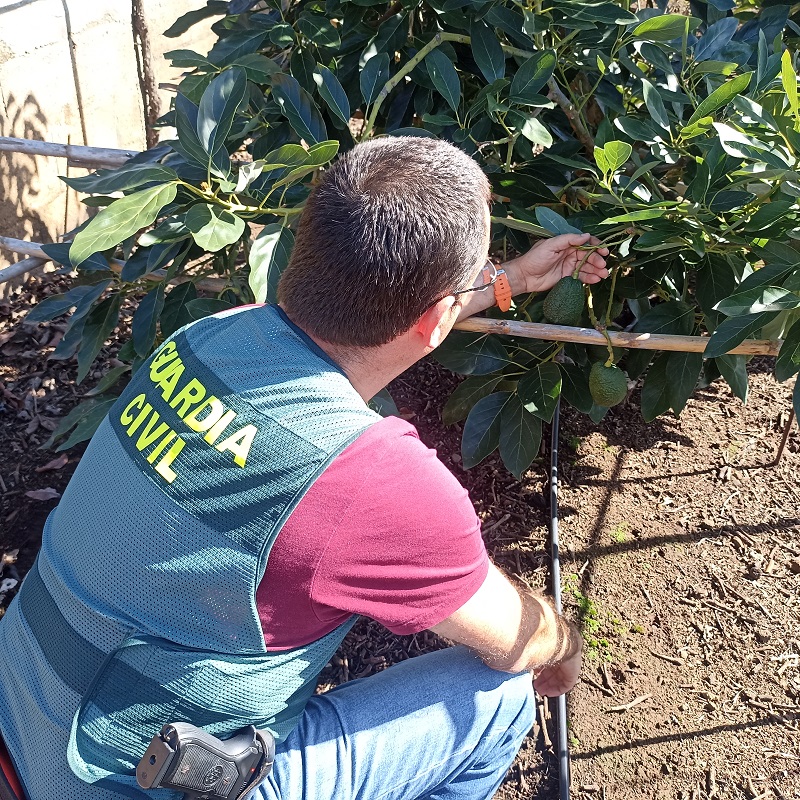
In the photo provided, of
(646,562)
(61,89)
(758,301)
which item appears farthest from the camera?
(61,89)

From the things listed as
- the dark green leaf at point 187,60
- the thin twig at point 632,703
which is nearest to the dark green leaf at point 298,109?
the dark green leaf at point 187,60

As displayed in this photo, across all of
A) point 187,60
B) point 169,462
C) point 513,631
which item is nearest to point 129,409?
point 169,462

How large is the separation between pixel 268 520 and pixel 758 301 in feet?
2.96

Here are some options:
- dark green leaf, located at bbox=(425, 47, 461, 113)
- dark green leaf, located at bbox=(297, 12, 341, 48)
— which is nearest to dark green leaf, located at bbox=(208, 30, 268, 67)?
dark green leaf, located at bbox=(297, 12, 341, 48)

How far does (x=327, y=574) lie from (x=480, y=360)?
1012 millimetres

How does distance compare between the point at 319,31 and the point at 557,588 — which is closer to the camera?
the point at 319,31

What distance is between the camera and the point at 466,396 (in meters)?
2.20

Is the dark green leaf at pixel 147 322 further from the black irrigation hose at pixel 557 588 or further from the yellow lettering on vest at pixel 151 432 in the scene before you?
the black irrigation hose at pixel 557 588

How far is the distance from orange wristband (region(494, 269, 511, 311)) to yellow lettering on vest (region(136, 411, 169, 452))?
0.79 metres

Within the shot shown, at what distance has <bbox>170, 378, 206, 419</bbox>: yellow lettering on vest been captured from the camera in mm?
1108

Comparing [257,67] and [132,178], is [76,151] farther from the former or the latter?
[132,178]

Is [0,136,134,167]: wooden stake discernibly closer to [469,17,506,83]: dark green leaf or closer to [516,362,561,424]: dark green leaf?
[469,17,506,83]: dark green leaf

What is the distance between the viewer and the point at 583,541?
2379mm

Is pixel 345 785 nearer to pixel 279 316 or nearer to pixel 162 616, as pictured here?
pixel 162 616
